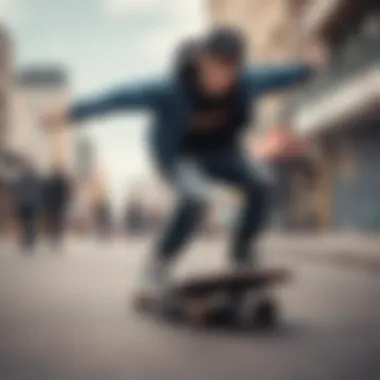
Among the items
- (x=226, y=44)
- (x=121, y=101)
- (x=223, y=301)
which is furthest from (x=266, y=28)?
(x=223, y=301)

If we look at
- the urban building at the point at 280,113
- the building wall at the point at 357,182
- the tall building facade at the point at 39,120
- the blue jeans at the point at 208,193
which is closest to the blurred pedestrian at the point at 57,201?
the tall building facade at the point at 39,120

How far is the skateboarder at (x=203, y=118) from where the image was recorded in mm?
1970

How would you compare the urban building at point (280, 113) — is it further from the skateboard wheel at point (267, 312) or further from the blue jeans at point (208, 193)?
the skateboard wheel at point (267, 312)

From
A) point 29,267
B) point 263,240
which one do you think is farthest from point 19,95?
point 263,240

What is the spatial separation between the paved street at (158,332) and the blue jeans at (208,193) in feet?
0.12

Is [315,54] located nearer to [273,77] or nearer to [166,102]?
[273,77]

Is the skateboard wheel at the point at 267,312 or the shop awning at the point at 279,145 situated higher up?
the shop awning at the point at 279,145

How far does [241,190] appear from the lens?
1.98 metres

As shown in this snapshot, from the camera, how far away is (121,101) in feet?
6.50

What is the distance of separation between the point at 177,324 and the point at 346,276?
25 cm

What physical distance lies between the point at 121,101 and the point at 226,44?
0.14 meters

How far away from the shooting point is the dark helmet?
1.96m

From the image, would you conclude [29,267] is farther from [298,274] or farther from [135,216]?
[298,274]

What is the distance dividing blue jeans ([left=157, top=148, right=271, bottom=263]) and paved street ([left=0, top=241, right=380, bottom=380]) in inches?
1.4
